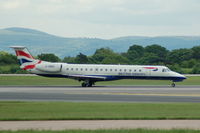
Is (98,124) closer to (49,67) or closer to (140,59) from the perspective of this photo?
(49,67)

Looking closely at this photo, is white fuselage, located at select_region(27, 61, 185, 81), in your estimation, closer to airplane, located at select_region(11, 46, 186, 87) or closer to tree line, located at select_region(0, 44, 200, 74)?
airplane, located at select_region(11, 46, 186, 87)

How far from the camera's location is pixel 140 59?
399ft

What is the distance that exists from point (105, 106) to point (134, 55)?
12137 cm

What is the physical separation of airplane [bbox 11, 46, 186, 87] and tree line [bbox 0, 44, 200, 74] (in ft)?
117

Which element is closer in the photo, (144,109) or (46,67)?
(144,109)

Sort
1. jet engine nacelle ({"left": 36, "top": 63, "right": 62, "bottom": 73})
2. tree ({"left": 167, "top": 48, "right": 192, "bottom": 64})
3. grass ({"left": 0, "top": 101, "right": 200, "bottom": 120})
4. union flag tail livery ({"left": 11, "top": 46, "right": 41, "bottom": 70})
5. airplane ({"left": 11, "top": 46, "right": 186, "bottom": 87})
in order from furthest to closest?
tree ({"left": 167, "top": 48, "right": 192, "bottom": 64}) < union flag tail livery ({"left": 11, "top": 46, "right": 41, "bottom": 70}) < jet engine nacelle ({"left": 36, "top": 63, "right": 62, "bottom": 73}) < airplane ({"left": 11, "top": 46, "right": 186, "bottom": 87}) < grass ({"left": 0, "top": 101, "right": 200, "bottom": 120})

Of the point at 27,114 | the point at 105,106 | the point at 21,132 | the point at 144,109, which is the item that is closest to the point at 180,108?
the point at 144,109

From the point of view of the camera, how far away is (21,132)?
15820 millimetres

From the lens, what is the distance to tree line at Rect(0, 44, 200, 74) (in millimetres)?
93188

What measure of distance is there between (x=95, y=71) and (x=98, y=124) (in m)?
32.9

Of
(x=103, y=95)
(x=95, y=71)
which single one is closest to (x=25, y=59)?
(x=95, y=71)

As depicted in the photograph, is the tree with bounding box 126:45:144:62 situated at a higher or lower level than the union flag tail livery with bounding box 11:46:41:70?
higher

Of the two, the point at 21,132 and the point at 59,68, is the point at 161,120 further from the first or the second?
the point at 59,68

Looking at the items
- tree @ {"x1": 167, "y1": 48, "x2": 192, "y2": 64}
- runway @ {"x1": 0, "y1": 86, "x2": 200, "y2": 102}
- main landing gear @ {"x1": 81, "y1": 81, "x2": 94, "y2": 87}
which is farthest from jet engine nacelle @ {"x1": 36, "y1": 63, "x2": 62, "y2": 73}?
tree @ {"x1": 167, "y1": 48, "x2": 192, "y2": 64}
